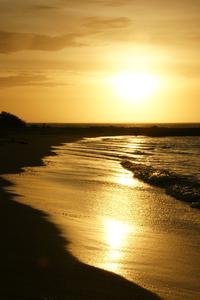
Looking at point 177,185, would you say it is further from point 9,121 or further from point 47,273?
point 9,121

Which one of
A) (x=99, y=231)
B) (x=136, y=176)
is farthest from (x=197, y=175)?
(x=99, y=231)

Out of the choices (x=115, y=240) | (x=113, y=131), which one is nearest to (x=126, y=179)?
(x=115, y=240)

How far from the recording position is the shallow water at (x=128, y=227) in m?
7.48

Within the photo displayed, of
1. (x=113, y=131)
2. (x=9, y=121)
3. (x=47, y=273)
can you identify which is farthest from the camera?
(x=113, y=131)

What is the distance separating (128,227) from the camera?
10875mm

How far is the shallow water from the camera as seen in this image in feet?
24.5

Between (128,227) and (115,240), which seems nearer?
(115,240)

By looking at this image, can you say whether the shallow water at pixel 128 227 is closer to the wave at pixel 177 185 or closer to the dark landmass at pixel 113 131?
the wave at pixel 177 185

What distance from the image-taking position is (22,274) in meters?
7.03

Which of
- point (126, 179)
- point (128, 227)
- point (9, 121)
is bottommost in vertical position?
point (126, 179)

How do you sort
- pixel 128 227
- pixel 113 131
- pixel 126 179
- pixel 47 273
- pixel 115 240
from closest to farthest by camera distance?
pixel 47 273, pixel 115 240, pixel 128 227, pixel 126 179, pixel 113 131

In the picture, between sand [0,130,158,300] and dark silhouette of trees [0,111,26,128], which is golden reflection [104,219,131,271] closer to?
sand [0,130,158,300]

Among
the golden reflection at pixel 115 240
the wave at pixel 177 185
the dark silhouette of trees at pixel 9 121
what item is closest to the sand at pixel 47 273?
the golden reflection at pixel 115 240

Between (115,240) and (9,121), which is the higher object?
(9,121)
